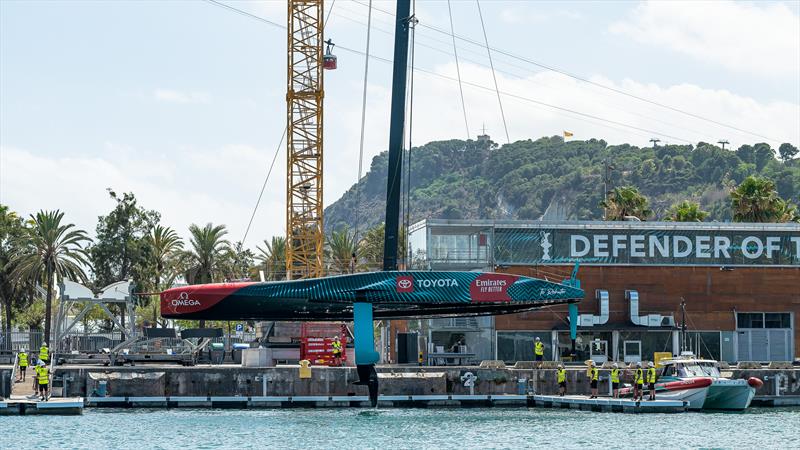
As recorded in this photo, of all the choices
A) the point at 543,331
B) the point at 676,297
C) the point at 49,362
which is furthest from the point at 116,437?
the point at 676,297

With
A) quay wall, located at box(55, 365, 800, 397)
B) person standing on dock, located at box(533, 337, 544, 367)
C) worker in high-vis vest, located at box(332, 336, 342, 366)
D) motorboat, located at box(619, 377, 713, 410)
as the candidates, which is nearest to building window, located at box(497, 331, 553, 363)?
person standing on dock, located at box(533, 337, 544, 367)

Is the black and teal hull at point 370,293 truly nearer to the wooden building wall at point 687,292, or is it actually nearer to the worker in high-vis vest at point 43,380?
the worker in high-vis vest at point 43,380

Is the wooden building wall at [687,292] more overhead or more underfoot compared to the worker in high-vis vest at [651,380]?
more overhead

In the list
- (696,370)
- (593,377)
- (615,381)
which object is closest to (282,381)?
(593,377)

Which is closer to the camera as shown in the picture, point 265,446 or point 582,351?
point 265,446

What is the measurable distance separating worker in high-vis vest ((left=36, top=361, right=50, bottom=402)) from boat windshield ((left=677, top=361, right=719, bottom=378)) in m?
27.5

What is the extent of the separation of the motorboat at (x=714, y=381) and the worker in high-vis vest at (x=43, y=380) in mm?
26991

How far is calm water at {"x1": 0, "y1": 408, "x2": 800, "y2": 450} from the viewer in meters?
41.3

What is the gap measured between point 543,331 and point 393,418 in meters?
20.7

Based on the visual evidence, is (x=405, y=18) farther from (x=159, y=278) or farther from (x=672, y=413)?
(x=159, y=278)

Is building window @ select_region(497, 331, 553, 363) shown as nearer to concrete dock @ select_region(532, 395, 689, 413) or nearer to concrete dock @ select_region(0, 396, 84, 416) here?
concrete dock @ select_region(532, 395, 689, 413)

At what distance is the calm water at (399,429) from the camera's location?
4134cm

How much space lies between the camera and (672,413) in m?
52.8

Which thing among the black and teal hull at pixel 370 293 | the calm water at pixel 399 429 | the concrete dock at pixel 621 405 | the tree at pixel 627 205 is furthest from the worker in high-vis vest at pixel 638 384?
the tree at pixel 627 205
